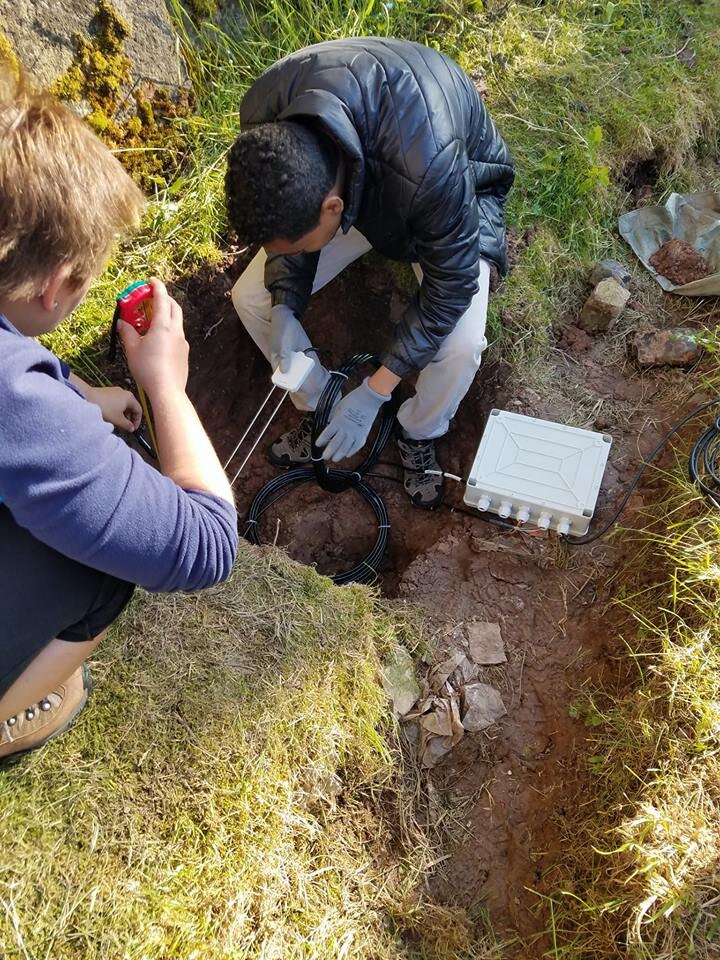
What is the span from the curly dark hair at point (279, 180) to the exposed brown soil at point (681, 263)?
1696mm

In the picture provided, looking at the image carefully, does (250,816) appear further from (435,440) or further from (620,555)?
(435,440)

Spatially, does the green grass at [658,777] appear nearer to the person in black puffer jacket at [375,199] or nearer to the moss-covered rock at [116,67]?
the person in black puffer jacket at [375,199]

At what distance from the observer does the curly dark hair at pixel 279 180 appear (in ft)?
5.49

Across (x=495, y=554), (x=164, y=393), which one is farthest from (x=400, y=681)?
(x=164, y=393)

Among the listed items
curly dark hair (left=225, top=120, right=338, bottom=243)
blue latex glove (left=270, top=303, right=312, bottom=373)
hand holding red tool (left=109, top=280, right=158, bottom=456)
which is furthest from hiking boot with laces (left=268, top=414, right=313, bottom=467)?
hand holding red tool (left=109, top=280, right=158, bottom=456)

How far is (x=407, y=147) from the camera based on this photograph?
186 cm

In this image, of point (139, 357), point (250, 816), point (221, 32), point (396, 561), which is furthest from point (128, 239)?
point (250, 816)

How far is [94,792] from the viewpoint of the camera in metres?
1.68

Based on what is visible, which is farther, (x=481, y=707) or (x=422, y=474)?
(x=422, y=474)

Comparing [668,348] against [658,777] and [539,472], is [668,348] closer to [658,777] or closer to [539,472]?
[539,472]

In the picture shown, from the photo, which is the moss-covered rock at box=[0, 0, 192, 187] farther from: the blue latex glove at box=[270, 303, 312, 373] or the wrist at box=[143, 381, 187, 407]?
the wrist at box=[143, 381, 187, 407]

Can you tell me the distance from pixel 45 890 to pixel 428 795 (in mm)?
1029

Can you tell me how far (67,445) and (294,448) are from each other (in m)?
1.85

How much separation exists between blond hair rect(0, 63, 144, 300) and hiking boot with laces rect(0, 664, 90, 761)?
1023mm
